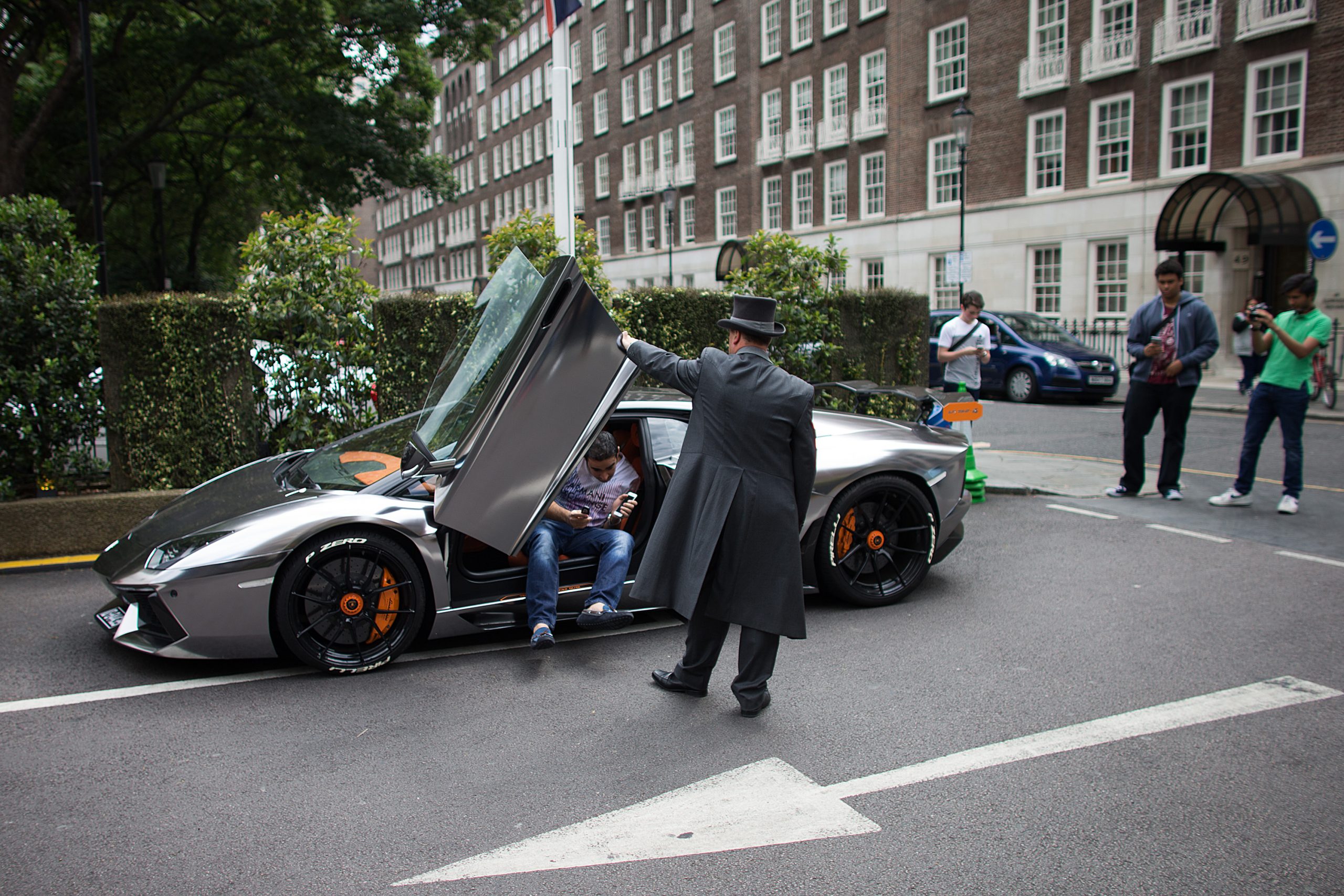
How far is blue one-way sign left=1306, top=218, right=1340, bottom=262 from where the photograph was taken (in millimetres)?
15484

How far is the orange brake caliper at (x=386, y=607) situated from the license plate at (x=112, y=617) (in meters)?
Result: 1.21

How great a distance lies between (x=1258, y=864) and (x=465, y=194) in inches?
2982

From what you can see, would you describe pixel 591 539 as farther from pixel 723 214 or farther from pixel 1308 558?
Answer: pixel 723 214

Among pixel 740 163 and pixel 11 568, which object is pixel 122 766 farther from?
pixel 740 163

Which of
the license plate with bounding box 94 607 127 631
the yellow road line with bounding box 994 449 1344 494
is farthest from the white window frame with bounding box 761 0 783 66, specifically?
the license plate with bounding box 94 607 127 631

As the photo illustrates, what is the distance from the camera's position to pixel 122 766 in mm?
3613

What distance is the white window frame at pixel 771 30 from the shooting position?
35969mm

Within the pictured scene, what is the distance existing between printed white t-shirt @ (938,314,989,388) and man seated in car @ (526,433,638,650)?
4777mm

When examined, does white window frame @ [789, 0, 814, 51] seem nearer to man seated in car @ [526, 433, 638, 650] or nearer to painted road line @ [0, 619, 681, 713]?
man seated in car @ [526, 433, 638, 650]

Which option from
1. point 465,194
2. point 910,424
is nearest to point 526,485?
point 910,424

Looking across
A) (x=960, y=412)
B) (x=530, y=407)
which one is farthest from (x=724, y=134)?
(x=530, y=407)

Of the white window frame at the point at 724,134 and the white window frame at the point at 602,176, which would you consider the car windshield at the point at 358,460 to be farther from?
the white window frame at the point at 602,176

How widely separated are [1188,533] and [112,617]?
7.24 metres

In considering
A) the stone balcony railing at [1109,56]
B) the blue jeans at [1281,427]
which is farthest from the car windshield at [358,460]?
the stone balcony railing at [1109,56]
